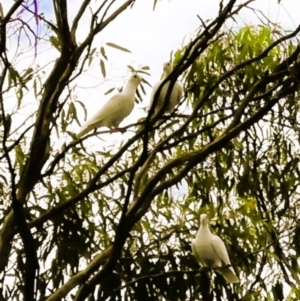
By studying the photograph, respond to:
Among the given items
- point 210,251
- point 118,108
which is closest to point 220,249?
point 210,251

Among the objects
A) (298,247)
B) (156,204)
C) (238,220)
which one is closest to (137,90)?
(156,204)

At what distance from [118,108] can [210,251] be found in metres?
0.54

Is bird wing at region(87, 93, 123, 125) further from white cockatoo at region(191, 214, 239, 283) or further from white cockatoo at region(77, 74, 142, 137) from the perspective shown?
white cockatoo at region(191, 214, 239, 283)

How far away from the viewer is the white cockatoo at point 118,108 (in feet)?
6.83

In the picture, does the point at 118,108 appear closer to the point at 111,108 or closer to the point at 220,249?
the point at 111,108

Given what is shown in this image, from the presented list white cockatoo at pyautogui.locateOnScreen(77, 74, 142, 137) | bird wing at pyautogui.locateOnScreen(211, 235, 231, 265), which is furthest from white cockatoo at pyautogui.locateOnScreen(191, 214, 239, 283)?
white cockatoo at pyautogui.locateOnScreen(77, 74, 142, 137)

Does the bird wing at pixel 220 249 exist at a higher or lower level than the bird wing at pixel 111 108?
lower

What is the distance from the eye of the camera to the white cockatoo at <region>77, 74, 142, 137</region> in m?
2.08

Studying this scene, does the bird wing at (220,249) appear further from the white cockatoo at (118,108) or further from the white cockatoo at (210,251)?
the white cockatoo at (118,108)

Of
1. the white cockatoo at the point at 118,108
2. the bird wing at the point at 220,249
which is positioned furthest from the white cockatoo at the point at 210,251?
the white cockatoo at the point at 118,108

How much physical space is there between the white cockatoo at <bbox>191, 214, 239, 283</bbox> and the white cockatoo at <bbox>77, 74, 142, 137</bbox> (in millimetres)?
438

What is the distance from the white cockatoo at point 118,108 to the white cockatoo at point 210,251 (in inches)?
17.3

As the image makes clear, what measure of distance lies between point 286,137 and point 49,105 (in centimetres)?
75

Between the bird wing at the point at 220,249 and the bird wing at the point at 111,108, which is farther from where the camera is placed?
the bird wing at the point at 111,108
